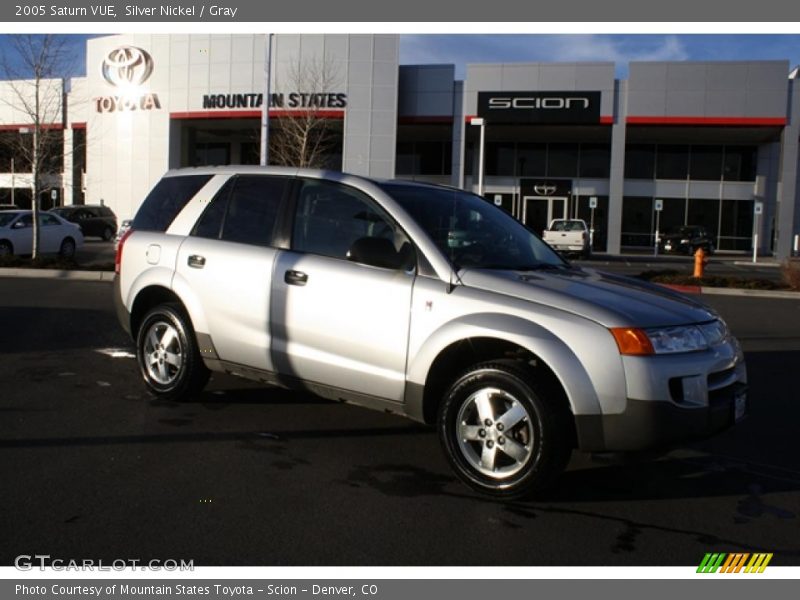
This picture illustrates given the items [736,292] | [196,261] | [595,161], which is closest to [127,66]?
[595,161]

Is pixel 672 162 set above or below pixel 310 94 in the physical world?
below

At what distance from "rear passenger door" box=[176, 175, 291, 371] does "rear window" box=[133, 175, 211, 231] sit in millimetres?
352

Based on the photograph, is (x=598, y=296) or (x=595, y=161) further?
(x=595, y=161)

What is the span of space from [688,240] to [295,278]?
3570 centimetres

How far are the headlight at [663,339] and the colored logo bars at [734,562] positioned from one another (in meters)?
1.06

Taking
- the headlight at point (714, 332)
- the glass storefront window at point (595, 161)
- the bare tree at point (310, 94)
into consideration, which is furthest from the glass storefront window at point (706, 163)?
the headlight at point (714, 332)

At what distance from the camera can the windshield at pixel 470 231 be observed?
5184 millimetres

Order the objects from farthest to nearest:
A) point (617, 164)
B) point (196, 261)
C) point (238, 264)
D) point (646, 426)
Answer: point (617, 164), point (196, 261), point (238, 264), point (646, 426)

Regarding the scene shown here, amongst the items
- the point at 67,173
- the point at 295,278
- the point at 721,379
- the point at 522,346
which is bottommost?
the point at 721,379

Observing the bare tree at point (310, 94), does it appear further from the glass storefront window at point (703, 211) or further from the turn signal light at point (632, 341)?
the turn signal light at point (632, 341)

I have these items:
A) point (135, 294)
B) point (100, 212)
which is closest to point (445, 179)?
point (100, 212)

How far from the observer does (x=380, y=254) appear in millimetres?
4965

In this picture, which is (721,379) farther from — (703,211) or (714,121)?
(703,211)

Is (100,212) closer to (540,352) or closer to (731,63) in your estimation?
(731,63)
